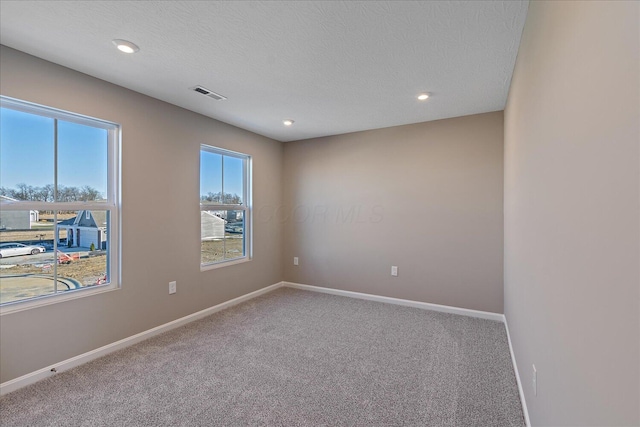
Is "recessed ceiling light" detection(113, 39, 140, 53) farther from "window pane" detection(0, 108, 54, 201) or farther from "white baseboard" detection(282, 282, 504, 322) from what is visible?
"white baseboard" detection(282, 282, 504, 322)

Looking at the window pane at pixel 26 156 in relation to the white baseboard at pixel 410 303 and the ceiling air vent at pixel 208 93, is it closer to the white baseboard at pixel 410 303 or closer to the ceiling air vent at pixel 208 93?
the ceiling air vent at pixel 208 93

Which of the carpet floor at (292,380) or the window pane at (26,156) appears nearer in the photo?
the carpet floor at (292,380)

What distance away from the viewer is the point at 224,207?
3.80 meters

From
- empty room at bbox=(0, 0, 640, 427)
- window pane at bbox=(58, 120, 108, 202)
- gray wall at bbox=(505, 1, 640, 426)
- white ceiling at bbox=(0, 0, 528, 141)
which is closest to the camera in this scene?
gray wall at bbox=(505, 1, 640, 426)

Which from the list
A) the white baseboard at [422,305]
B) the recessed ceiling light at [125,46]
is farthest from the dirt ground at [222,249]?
the recessed ceiling light at [125,46]

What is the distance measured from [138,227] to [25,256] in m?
0.78

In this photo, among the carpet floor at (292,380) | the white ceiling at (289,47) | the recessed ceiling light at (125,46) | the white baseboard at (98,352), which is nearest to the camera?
the white ceiling at (289,47)

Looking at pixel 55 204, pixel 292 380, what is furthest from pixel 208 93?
pixel 292 380

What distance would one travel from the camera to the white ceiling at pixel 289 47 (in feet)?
5.45

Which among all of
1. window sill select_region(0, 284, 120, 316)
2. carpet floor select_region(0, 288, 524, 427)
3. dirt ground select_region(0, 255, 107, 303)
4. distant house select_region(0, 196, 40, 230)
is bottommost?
carpet floor select_region(0, 288, 524, 427)

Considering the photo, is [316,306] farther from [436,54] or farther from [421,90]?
[436,54]

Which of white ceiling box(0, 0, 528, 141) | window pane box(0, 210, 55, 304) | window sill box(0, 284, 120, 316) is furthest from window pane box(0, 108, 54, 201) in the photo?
window sill box(0, 284, 120, 316)

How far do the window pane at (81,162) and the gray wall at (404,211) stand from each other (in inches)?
101

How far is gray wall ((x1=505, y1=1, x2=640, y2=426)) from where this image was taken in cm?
58
